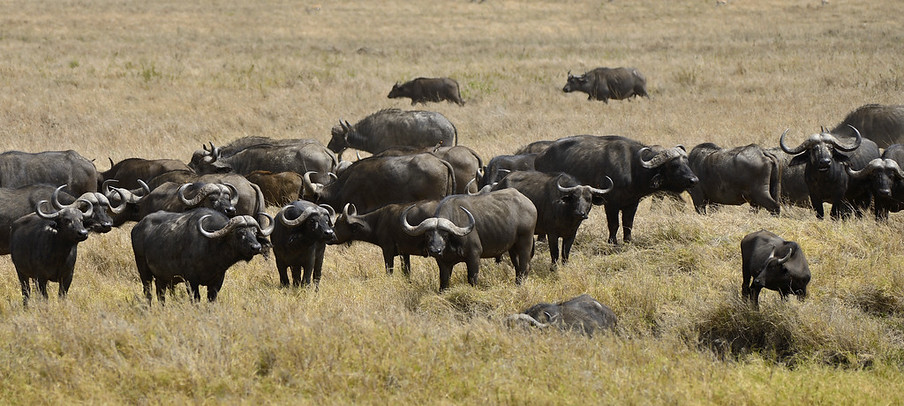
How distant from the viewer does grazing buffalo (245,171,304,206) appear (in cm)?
1453

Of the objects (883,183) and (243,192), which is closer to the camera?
(883,183)

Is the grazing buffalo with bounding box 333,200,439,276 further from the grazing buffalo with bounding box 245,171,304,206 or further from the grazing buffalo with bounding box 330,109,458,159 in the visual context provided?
the grazing buffalo with bounding box 330,109,458,159

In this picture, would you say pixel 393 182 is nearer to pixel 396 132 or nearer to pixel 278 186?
pixel 278 186

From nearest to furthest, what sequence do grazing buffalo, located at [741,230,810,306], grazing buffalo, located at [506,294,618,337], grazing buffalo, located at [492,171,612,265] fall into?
grazing buffalo, located at [506,294,618,337] < grazing buffalo, located at [741,230,810,306] < grazing buffalo, located at [492,171,612,265]

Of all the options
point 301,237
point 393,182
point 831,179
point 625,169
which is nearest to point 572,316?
point 301,237

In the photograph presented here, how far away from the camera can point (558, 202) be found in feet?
36.0

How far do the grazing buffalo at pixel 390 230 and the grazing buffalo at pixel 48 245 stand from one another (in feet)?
8.96

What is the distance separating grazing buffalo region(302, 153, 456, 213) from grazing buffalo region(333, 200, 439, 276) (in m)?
1.69

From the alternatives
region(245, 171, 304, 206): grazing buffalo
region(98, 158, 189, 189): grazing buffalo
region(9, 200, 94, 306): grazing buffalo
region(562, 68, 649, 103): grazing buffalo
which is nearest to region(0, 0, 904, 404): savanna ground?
region(9, 200, 94, 306): grazing buffalo

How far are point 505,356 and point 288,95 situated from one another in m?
22.1

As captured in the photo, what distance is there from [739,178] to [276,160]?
7.71 metres

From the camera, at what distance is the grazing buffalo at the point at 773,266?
8.37 m

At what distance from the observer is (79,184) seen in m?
14.5

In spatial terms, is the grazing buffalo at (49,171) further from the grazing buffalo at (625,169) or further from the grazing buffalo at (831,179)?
the grazing buffalo at (831,179)
